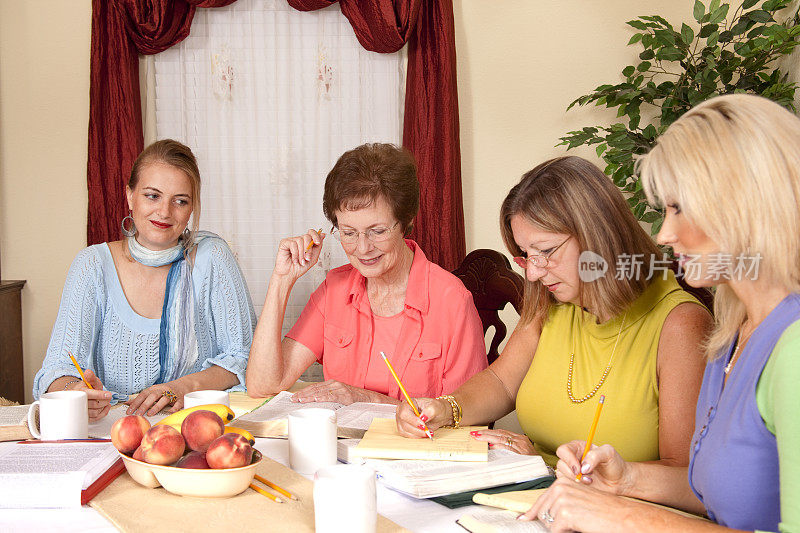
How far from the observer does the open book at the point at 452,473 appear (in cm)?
122

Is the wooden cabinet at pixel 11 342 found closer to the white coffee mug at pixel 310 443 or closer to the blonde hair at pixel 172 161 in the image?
the blonde hair at pixel 172 161

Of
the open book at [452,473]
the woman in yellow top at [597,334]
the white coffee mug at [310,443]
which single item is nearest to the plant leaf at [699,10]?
the woman in yellow top at [597,334]

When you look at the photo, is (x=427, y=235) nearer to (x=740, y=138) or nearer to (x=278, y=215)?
(x=278, y=215)

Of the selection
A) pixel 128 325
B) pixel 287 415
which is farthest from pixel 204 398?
pixel 128 325

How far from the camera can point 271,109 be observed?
11.8 ft

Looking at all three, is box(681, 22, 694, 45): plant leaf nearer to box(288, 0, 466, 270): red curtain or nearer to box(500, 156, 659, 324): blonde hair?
box(288, 0, 466, 270): red curtain

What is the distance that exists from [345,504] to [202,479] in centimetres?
29

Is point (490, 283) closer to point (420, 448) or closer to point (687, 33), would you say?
point (420, 448)

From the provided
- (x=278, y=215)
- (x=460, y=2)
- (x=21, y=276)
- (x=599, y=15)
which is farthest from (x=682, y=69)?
(x=21, y=276)

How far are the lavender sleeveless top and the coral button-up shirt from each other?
953 millimetres

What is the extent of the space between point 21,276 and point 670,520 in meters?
3.49

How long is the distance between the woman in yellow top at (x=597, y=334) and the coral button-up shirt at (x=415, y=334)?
12.6 inches

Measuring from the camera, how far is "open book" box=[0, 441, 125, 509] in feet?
3.87

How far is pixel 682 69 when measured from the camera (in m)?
3.57
